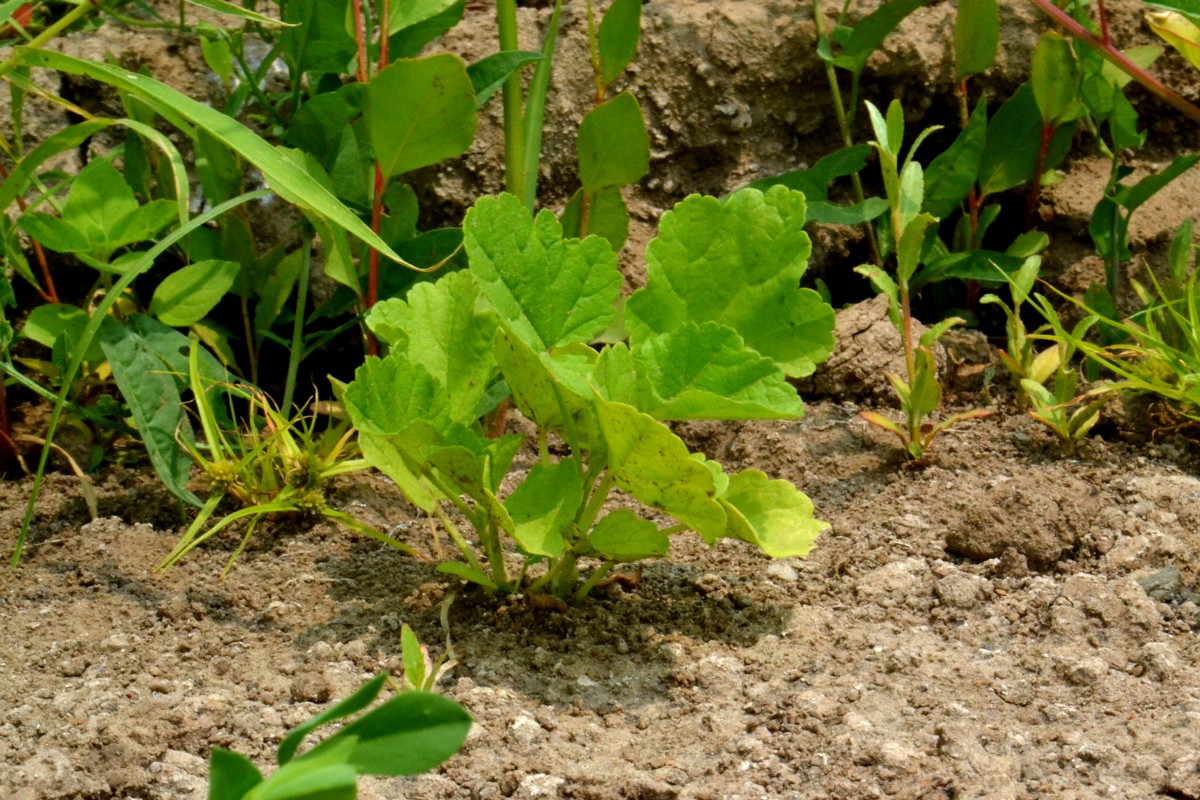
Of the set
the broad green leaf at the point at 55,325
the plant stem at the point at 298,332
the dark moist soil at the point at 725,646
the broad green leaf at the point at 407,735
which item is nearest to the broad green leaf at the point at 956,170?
the dark moist soil at the point at 725,646

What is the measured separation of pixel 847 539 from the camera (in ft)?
5.55

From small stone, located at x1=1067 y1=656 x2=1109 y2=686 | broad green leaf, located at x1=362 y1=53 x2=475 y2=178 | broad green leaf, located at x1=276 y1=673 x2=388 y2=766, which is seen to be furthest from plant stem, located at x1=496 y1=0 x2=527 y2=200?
broad green leaf, located at x1=276 y1=673 x2=388 y2=766

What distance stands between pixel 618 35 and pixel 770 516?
970 mm

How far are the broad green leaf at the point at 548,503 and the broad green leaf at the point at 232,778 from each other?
1.76 ft

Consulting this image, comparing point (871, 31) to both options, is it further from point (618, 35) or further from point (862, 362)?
point (862, 362)

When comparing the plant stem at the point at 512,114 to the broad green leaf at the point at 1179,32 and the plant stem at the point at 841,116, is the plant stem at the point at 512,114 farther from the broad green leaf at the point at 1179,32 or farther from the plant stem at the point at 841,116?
the broad green leaf at the point at 1179,32

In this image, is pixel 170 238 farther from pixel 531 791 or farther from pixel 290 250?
pixel 531 791

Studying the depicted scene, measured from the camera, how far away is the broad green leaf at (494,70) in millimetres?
1827

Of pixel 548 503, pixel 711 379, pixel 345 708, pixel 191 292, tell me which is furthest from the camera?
pixel 191 292

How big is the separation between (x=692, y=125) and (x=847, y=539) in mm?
1018

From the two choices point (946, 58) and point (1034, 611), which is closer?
point (1034, 611)

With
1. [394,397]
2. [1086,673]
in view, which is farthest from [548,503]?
[1086,673]

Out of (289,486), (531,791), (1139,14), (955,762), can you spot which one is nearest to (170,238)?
(289,486)

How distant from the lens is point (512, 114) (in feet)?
6.36
